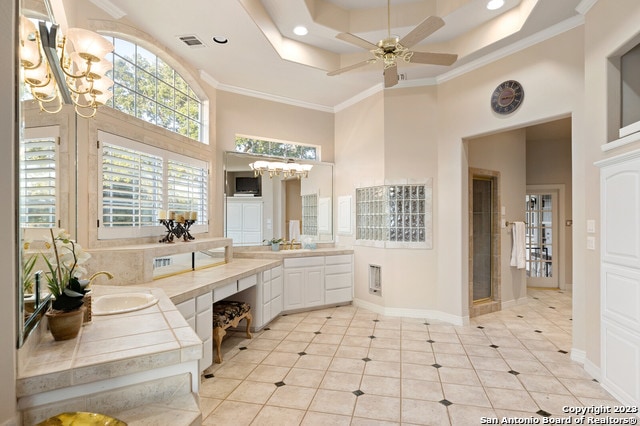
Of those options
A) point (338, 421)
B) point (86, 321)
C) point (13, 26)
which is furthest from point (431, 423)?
point (13, 26)

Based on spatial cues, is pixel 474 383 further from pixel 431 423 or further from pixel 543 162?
pixel 543 162

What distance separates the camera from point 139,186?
329cm

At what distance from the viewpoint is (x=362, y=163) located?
514 centimetres

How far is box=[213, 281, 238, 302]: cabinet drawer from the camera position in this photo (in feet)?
10.3

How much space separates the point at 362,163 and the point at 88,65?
12.5 feet

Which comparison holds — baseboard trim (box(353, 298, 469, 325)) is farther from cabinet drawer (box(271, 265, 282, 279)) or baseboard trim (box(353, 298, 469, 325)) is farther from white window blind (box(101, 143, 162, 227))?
white window blind (box(101, 143, 162, 227))

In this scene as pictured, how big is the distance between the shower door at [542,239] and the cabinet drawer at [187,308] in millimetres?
6531

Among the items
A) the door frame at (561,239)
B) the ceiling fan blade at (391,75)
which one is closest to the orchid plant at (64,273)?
the ceiling fan blade at (391,75)

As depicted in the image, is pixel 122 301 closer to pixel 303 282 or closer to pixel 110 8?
pixel 110 8

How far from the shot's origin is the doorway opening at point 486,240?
4871 millimetres

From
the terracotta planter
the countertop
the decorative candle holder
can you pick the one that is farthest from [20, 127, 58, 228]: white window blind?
the decorative candle holder

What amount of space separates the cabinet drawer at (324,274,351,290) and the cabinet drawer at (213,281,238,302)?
6.04 ft

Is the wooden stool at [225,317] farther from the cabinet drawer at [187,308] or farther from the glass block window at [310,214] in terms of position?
the glass block window at [310,214]

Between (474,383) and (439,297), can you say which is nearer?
(474,383)
